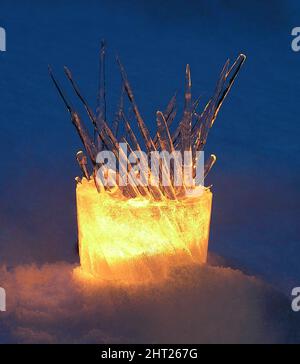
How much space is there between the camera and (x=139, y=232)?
7.84 ft

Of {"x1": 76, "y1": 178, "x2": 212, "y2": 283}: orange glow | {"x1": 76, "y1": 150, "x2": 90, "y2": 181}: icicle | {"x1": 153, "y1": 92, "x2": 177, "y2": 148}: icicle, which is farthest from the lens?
{"x1": 153, "y1": 92, "x2": 177, "y2": 148}: icicle

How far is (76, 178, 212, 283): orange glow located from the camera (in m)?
2.38

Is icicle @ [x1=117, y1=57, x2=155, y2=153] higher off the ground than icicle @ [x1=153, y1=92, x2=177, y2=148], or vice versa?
icicle @ [x1=153, y1=92, x2=177, y2=148]

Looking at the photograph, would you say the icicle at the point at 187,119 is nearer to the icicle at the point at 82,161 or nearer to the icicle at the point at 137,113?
the icicle at the point at 137,113

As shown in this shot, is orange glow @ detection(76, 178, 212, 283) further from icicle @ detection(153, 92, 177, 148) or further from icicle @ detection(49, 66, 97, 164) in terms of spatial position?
icicle @ detection(153, 92, 177, 148)

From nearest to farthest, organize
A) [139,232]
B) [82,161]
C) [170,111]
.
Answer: [139,232] → [82,161] → [170,111]

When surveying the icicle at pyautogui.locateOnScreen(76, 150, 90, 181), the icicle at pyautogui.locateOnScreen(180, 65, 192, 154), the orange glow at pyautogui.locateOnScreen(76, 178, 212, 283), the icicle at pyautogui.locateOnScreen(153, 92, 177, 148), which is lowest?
the orange glow at pyautogui.locateOnScreen(76, 178, 212, 283)

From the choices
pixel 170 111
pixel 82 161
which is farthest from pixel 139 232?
pixel 170 111

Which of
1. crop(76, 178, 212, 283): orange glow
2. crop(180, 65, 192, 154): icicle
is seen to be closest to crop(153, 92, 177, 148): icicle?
crop(180, 65, 192, 154): icicle

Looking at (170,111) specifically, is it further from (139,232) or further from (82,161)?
(139,232)

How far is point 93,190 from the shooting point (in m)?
2.48

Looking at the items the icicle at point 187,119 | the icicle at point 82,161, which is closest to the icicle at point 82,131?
the icicle at point 82,161

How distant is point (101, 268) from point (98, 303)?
21 cm

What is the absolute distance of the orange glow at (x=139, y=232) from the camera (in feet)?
7.82
